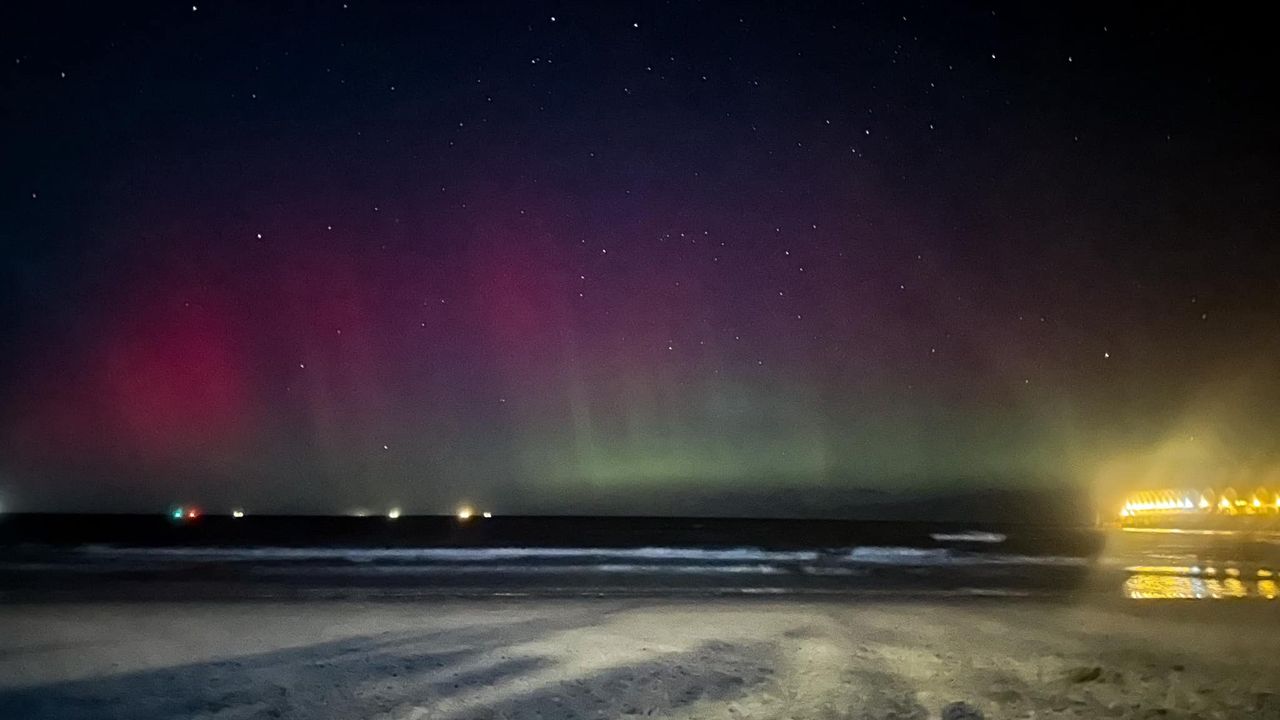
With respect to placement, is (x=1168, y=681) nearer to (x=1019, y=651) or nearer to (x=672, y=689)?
(x=1019, y=651)

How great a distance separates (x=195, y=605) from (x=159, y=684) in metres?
6.09

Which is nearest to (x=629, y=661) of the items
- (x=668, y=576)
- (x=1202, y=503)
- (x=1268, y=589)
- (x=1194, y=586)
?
(x=668, y=576)

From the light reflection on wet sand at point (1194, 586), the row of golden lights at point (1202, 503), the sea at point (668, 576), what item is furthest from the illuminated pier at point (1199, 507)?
the light reflection on wet sand at point (1194, 586)

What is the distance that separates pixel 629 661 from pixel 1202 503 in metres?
51.1

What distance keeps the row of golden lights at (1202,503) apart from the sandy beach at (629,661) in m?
41.3

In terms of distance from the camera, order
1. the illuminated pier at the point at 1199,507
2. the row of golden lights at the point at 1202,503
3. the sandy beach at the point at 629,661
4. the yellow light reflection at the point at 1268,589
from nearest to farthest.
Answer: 1. the sandy beach at the point at 629,661
2. the yellow light reflection at the point at 1268,589
3. the illuminated pier at the point at 1199,507
4. the row of golden lights at the point at 1202,503

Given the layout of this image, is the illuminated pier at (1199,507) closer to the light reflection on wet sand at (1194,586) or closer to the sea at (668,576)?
the sea at (668,576)

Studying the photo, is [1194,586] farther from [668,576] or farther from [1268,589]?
[668,576]

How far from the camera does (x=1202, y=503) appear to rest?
156 ft

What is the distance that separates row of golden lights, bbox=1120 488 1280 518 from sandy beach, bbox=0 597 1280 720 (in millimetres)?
41277

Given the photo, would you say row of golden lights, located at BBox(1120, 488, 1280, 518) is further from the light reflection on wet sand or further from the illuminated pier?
the light reflection on wet sand

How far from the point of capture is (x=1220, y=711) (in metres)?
6.67

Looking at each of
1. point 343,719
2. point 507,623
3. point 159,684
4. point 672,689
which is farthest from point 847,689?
point 159,684

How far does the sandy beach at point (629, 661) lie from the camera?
686 cm
